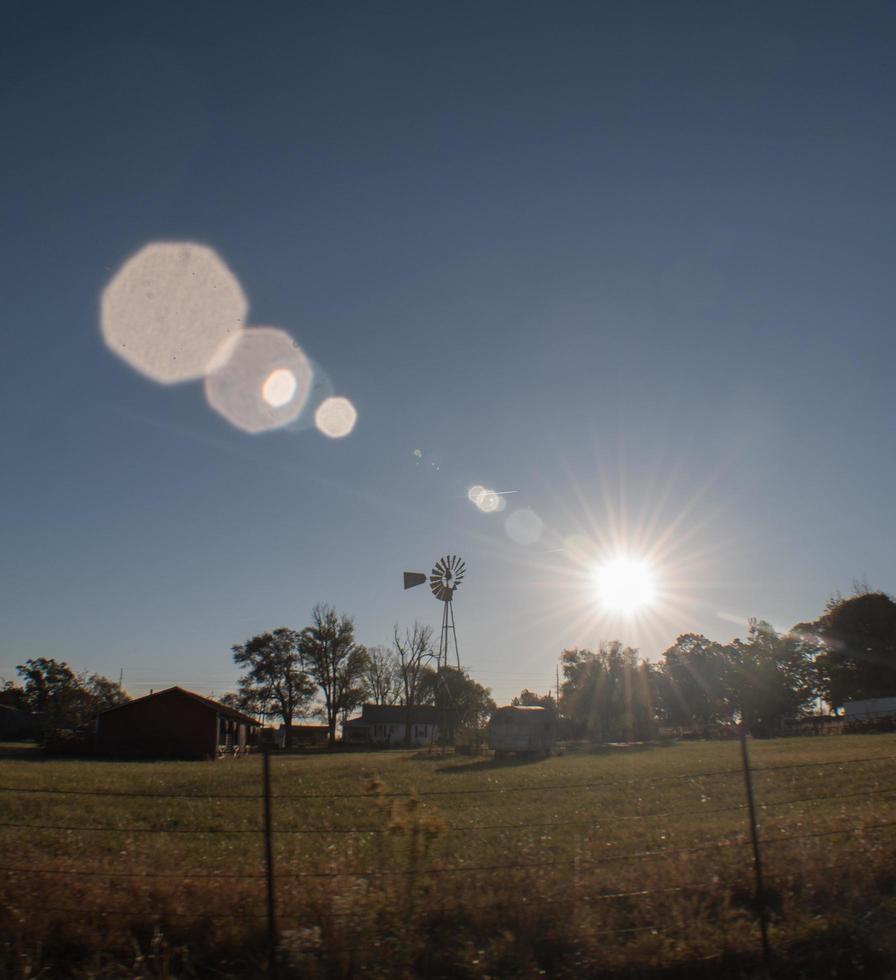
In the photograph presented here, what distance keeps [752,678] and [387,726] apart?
48249mm

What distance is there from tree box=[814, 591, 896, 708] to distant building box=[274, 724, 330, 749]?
59889 mm

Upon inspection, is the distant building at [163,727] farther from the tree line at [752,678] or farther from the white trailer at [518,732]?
the tree line at [752,678]

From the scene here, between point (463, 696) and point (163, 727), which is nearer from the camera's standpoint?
point (163, 727)

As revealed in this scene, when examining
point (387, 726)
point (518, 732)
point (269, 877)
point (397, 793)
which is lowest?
point (387, 726)

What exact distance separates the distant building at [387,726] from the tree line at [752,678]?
21.0m

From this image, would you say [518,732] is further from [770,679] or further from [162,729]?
[770,679]

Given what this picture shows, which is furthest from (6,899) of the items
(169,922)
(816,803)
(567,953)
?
(816,803)

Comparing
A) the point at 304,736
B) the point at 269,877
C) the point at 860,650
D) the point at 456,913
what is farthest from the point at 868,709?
the point at 269,877

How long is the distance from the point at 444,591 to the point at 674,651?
80.1m

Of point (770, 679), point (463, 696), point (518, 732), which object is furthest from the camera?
point (463, 696)

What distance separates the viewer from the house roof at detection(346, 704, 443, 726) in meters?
99.5

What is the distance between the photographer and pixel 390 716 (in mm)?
100188

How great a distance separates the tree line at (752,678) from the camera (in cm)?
8325

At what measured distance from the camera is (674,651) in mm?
130500
